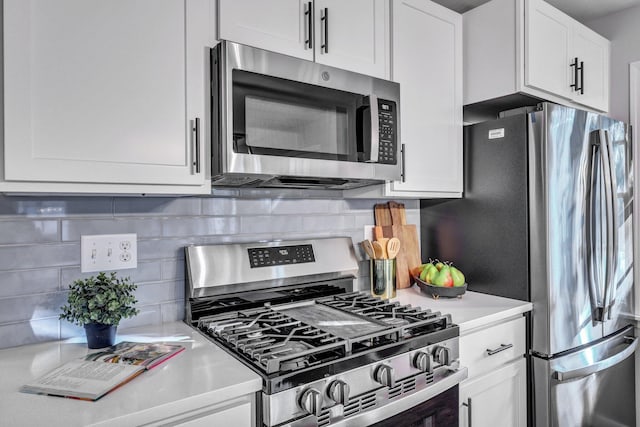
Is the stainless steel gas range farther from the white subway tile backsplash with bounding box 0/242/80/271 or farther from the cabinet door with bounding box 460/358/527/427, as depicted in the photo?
the white subway tile backsplash with bounding box 0/242/80/271

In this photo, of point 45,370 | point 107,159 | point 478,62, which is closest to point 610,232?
point 478,62

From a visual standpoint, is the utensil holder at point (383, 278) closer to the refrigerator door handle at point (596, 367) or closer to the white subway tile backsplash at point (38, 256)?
the refrigerator door handle at point (596, 367)

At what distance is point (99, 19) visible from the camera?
3.81ft

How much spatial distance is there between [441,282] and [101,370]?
4.66 ft

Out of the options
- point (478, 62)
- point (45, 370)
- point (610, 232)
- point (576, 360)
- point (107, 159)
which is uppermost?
point (478, 62)

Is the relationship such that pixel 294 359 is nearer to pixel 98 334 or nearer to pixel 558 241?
pixel 98 334

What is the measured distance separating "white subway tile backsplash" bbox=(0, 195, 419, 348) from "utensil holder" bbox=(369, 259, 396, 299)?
0.30 m

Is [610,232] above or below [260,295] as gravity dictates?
above

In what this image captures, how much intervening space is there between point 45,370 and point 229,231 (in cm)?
76

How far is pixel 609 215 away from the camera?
A: 204 centimetres

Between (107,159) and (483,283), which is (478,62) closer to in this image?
(483,283)

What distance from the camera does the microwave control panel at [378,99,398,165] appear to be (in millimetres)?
1669

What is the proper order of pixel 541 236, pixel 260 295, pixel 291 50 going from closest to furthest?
pixel 291 50
pixel 260 295
pixel 541 236

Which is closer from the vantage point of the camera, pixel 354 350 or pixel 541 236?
pixel 354 350
